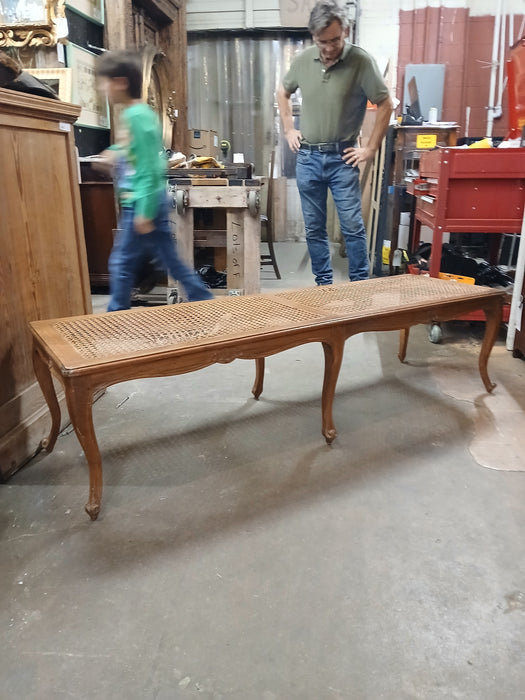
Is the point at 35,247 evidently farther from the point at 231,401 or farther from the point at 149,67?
the point at 149,67

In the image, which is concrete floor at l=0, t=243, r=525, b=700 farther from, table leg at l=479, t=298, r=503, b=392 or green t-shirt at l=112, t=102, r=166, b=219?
green t-shirt at l=112, t=102, r=166, b=219

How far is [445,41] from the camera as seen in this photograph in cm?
551

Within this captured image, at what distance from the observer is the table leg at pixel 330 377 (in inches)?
70.0

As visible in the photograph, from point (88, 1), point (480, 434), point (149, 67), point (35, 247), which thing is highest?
point (88, 1)

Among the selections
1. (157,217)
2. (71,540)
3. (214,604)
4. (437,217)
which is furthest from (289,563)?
(437,217)

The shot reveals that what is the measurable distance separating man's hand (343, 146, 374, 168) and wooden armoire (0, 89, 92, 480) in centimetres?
144

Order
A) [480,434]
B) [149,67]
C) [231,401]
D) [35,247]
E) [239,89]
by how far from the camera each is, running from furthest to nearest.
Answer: [239,89]
[149,67]
[231,401]
[480,434]
[35,247]

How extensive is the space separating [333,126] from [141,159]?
1198 millimetres

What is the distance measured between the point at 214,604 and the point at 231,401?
3.75 ft

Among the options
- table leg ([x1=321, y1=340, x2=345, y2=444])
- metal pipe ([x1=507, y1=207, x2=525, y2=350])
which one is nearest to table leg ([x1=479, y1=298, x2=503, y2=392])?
metal pipe ([x1=507, y1=207, x2=525, y2=350])

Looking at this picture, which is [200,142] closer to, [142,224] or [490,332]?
[142,224]

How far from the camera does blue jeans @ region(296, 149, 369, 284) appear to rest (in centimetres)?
294

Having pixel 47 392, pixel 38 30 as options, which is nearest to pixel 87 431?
pixel 47 392

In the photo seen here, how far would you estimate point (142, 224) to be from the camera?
2258 mm
